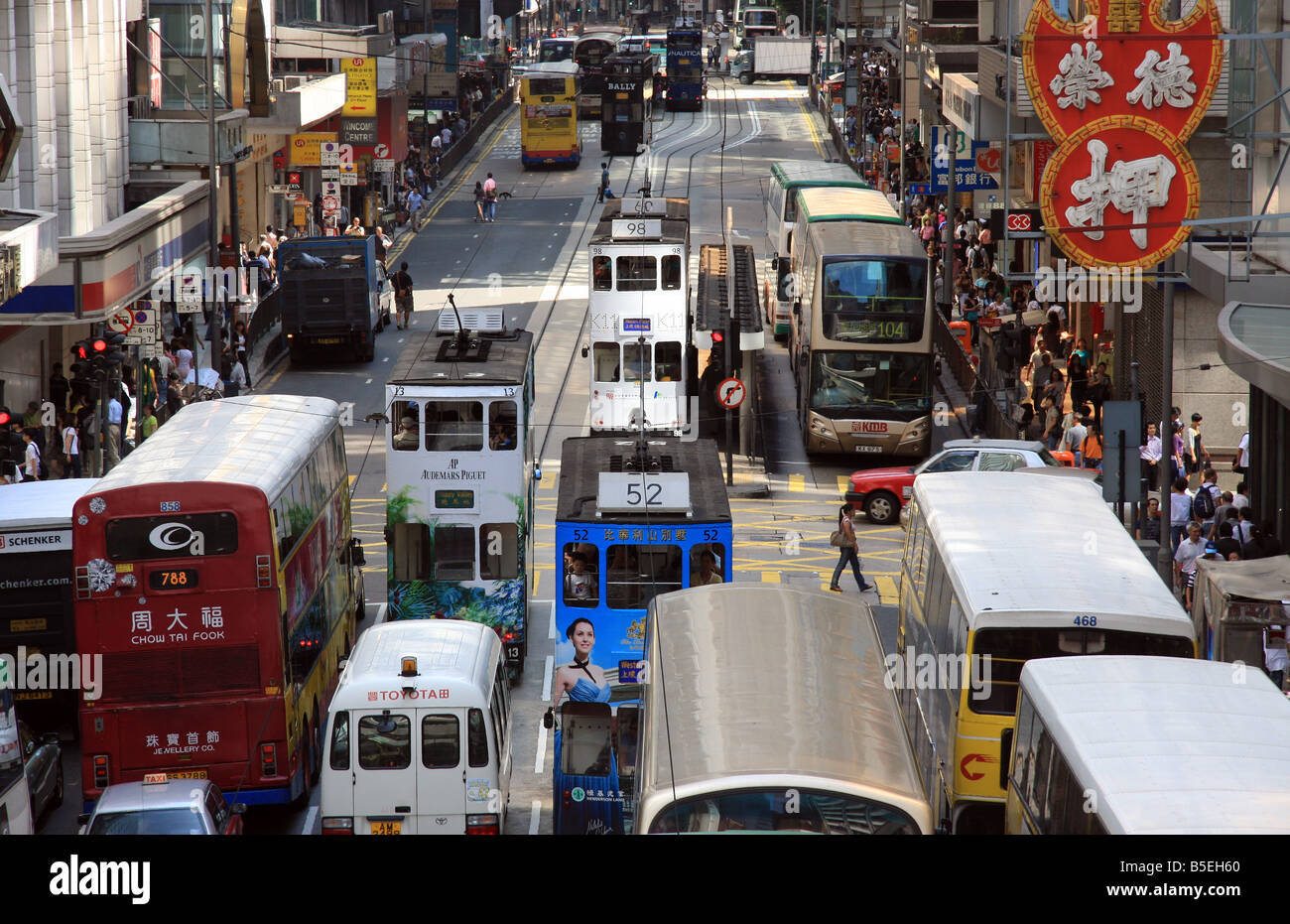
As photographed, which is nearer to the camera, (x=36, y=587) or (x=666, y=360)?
(x=36, y=587)

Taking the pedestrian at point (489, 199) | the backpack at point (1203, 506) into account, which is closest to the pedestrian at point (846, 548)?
the backpack at point (1203, 506)

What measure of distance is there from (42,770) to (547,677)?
6398 mm

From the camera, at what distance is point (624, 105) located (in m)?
71.4

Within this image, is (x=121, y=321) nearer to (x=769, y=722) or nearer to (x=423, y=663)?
(x=423, y=663)

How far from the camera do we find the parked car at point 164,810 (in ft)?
41.8

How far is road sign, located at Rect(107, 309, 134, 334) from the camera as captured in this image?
3288 centimetres

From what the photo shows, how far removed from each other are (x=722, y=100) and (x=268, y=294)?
56588mm

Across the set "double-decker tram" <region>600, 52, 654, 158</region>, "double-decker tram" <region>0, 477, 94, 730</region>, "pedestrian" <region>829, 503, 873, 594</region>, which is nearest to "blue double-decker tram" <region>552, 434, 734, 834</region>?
"double-decker tram" <region>0, 477, 94, 730</region>

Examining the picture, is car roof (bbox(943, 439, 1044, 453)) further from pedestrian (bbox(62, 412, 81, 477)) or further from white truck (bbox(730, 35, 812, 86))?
white truck (bbox(730, 35, 812, 86))

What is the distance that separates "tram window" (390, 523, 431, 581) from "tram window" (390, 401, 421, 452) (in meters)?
0.96

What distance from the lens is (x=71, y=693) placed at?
60.2ft

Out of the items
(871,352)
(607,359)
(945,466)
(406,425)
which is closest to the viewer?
(406,425)

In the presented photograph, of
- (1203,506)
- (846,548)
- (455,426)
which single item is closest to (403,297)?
(846,548)

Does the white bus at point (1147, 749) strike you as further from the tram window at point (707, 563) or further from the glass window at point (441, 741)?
the tram window at point (707, 563)
